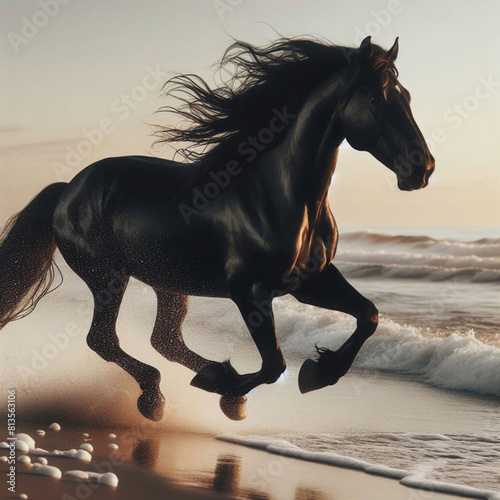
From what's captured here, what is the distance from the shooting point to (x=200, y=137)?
15.2ft

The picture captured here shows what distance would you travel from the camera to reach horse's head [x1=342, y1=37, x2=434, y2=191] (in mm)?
3965

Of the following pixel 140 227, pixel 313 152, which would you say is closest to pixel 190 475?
pixel 140 227

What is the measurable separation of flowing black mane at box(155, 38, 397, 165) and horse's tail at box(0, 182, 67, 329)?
0.86 meters

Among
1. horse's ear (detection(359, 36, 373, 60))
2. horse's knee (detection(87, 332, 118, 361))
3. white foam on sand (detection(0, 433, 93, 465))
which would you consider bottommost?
white foam on sand (detection(0, 433, 93, 465))

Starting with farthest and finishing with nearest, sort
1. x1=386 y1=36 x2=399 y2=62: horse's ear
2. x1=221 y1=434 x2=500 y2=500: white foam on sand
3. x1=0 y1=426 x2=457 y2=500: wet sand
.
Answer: x1=221 y1=434 x2=500 y2=500: white foam on sand, x1=0 y1=426 x2=457 y2=500: wet sand, x1=386 y1=36 x2=399 y2=62: horse's ear

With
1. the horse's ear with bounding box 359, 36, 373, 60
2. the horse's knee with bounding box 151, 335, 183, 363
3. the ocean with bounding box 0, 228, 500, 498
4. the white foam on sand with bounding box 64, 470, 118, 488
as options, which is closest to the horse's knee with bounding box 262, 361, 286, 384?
the white foam on sand with bounding box 64, 470, 118, 488

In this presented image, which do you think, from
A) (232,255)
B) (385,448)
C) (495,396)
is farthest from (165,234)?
(495,396)

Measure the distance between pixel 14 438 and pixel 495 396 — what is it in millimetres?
4278

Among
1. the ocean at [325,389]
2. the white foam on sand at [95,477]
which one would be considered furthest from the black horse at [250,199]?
the ocean at [325,389]

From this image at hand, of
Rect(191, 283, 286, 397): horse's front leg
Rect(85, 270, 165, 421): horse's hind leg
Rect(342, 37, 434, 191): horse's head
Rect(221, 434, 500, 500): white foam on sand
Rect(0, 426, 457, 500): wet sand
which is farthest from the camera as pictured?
Rect(85, 270, 165, 421): horse's hind leg

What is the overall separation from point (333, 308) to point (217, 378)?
598 millimetres

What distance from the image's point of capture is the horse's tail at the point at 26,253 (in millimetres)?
5258

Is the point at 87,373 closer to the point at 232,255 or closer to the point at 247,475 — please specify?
the point at 247,475

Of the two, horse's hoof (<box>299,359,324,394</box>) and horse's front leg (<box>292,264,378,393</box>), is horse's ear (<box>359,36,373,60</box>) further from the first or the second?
horse's hoof (<box>299,359,324,394</box>)
